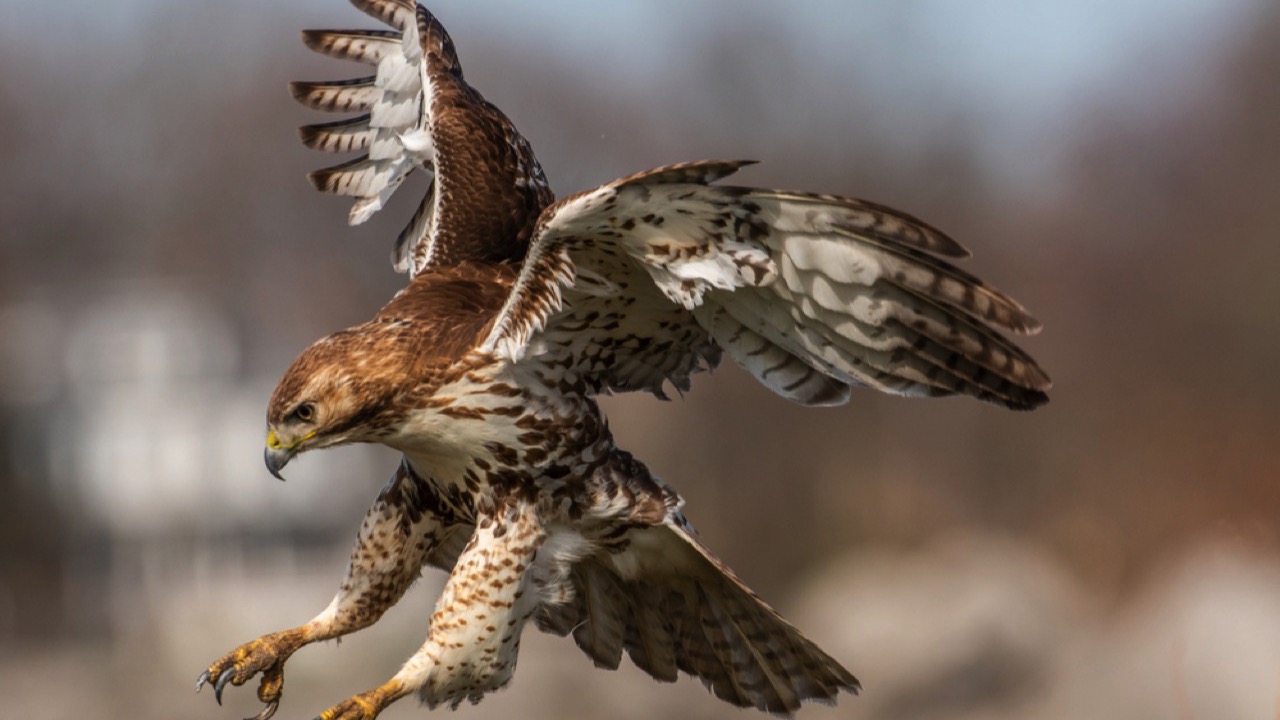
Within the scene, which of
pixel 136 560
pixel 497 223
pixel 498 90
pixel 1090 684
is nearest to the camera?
pixel 497 223

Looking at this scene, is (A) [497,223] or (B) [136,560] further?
(B) [136,560]

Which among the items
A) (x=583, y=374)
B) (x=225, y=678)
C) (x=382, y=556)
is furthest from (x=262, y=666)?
(x=583, y=374)

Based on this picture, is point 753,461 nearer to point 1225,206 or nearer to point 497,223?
point 1225,206

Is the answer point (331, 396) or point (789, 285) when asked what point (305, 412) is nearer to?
point (331, 396)

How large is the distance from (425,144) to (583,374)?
4.33ft

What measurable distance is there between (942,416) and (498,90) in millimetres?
9528

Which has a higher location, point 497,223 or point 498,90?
point 498,90

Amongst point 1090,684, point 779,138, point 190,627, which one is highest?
point 779,138

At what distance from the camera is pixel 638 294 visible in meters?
4.78

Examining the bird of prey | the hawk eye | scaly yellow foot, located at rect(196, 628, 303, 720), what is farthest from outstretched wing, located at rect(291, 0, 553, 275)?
scaly yellow foot, located at rect(196, 628, 303, 720)

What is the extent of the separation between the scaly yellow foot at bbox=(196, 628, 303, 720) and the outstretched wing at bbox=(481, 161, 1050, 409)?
114 centimetres

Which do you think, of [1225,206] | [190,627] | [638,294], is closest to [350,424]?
[638,294]

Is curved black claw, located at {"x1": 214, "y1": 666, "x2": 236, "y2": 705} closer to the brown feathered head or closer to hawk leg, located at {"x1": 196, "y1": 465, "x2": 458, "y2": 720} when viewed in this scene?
hawk leg, located at {"x1": 196, "y1": 465, "x2": 458, "y2": 720}

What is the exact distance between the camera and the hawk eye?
14.9 feet
